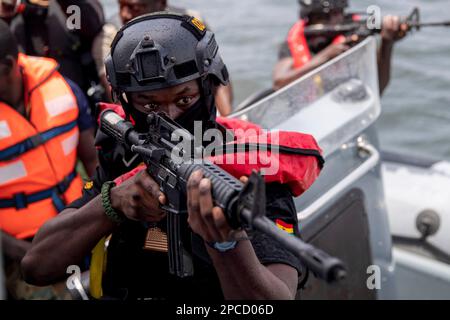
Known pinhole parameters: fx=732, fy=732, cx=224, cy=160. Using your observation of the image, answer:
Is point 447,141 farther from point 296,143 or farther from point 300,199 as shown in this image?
point 296,143

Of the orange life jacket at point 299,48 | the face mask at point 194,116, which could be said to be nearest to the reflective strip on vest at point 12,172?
the face mask at point 194,116

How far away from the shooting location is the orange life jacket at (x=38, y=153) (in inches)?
136

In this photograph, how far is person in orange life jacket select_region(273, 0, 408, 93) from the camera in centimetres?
559

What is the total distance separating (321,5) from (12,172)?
326 cm

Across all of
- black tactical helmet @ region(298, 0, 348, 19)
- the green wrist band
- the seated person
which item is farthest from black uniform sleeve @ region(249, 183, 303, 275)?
black tactical helmet @ region(298, 0, 348, 19)

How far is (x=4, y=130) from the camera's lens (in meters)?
3.42

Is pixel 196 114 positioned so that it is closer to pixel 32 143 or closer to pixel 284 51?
pixel 32 143

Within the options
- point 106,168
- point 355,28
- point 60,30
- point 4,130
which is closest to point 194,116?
point 106,168

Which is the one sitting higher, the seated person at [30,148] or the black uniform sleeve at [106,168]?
the black uniform sleeve at [106,168]

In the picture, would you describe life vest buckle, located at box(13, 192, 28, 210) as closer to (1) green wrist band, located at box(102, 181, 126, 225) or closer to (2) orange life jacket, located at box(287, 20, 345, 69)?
(1) green wrist band, located at box(102, 181, 126, 225)

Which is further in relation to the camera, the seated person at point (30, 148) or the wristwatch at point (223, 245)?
the seated person at point (30, 148)

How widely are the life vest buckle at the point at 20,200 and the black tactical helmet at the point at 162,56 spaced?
1.42m

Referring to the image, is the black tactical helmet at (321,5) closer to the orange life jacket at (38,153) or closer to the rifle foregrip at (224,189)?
the orange life jacket at (38,153)

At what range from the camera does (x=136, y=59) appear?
2.13 meters
